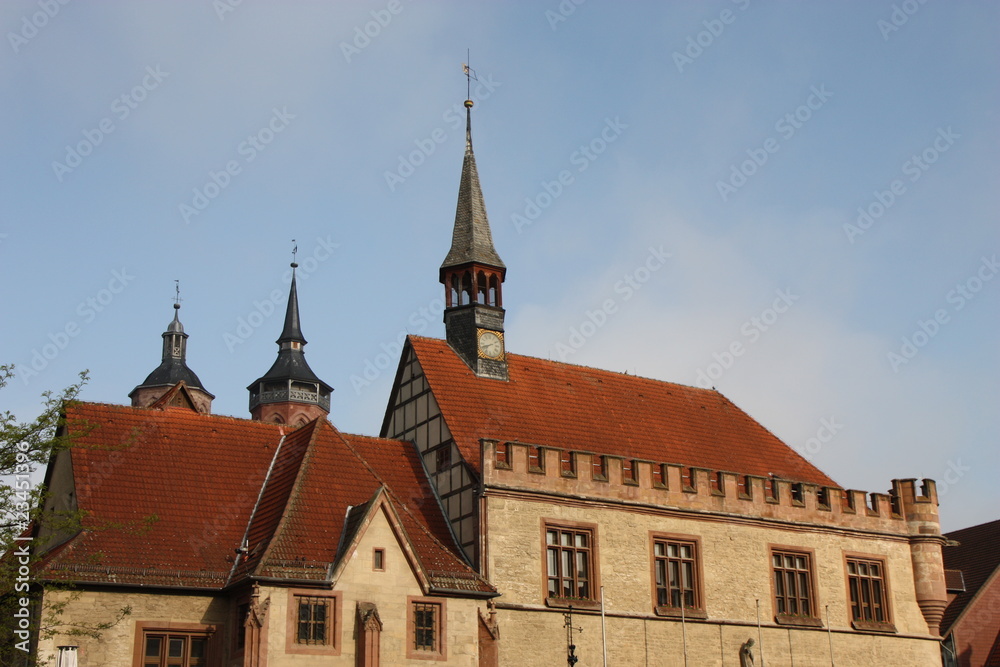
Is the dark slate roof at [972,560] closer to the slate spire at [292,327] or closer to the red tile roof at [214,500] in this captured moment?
the red tile roof at [214,500]

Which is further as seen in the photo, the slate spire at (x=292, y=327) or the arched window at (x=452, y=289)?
the slate spire at (x=292, y=327)

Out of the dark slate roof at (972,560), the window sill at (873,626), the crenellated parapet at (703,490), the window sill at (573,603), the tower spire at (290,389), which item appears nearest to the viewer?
the window sill at (573,603)

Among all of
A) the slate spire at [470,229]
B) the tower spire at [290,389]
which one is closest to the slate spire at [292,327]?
the tower spire at [290,389]

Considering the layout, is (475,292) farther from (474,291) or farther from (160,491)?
(160,491)

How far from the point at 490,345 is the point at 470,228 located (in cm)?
400

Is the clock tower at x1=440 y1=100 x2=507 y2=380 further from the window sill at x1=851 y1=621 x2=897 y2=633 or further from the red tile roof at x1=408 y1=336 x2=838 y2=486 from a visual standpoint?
the window sill at x1=851 y1=621 x2=897 y2=633

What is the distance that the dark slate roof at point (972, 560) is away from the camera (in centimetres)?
4144

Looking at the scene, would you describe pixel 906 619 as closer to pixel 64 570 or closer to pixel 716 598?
pixel 716 598

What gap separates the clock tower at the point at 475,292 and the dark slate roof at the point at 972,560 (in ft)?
60.3

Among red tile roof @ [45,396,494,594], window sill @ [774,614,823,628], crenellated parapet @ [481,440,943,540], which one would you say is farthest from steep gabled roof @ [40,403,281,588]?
window sill @ [774,614,823,628]

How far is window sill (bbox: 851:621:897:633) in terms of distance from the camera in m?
33.3

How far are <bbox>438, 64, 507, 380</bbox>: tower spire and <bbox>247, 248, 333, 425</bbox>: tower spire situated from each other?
3730cm

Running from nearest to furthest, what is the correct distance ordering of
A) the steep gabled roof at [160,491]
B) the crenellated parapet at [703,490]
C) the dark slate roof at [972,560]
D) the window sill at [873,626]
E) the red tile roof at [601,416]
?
the steep gabled roof at [160,491]
the crenellated parapet at [703,490]
the red tile roof at [601,416]
the window sill at [873,626]
the dark slate roof at [972,560]

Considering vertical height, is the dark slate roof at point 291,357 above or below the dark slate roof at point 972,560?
above
